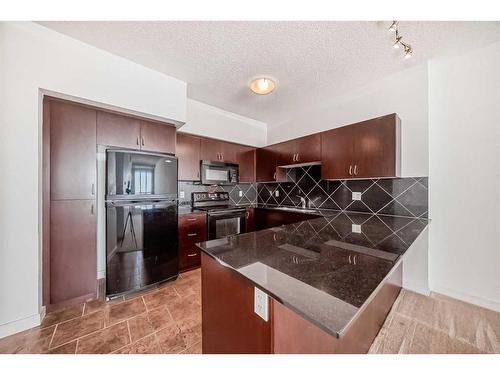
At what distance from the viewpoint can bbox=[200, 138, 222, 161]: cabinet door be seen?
3.02 m

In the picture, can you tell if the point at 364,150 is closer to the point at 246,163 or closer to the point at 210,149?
the point at 246,163

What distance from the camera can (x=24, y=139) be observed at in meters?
1.51

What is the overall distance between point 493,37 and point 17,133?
411cm

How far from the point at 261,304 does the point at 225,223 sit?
230cm

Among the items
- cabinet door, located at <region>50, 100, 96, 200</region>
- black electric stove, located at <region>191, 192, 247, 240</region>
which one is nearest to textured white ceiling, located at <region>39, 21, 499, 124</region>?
cabinet door, located at <region>50, 100, 96, 200</region>

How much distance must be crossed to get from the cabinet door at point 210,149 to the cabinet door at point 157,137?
650 mm

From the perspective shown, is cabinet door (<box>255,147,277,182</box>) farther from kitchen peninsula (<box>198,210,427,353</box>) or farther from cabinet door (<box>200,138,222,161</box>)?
kitchen peninsula (<box>198,210,427,353</box>)

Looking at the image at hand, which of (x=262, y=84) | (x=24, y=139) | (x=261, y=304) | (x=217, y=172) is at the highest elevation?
(x=262, y=84)

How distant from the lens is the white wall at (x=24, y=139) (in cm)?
144

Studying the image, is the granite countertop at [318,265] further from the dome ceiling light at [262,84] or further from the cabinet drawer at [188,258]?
the cabinet drawer at [188,258]

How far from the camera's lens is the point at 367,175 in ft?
7.29

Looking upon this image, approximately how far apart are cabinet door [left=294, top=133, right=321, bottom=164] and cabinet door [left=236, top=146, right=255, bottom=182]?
36.7 inches

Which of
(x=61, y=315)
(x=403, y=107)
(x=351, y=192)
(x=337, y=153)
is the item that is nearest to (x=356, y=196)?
(x=351, y=192)

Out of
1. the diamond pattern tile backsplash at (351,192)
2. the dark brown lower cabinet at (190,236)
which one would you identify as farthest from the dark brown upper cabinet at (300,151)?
the dark brown lower cabinet at (190,236)
